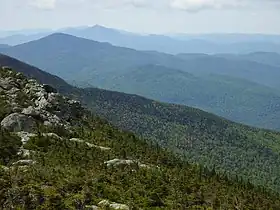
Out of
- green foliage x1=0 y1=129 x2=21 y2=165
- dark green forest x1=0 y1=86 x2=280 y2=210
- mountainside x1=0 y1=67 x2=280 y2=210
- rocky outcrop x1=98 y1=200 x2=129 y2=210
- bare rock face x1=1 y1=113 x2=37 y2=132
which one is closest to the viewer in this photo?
dark green forest x1=0 y1=86 x2=280 y2=210

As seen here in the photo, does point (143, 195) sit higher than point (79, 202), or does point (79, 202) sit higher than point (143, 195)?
point (79, 202)

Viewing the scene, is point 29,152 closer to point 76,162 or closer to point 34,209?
point 76,162

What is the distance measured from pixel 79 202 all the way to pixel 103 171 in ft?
44.1

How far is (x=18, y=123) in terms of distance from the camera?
59.3 meters

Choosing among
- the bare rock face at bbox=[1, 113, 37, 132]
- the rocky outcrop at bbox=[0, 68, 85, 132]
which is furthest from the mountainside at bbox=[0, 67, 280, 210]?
the rocky outcrop at bbox=[0, 68, 85, 132]

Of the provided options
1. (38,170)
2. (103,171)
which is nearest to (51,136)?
(103,171)

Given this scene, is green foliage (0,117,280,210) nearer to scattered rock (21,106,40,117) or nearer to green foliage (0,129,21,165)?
green foliage (0,129,21,165)

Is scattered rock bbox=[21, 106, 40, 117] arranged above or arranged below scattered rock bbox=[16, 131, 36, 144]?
above

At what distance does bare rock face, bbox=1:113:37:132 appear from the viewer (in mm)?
57947

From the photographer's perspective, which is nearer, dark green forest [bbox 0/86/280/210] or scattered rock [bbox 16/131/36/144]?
dark green forest [bbox 0/86/280/210]

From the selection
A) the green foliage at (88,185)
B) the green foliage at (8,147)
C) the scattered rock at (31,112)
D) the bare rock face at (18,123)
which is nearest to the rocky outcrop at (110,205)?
the green foliage at (88,185)

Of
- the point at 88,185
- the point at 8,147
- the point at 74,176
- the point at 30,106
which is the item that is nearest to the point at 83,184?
the point at 88,185

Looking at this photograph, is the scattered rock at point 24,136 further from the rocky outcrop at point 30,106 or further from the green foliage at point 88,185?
the rocky outcrop at point 30,106

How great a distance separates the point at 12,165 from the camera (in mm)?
40906
